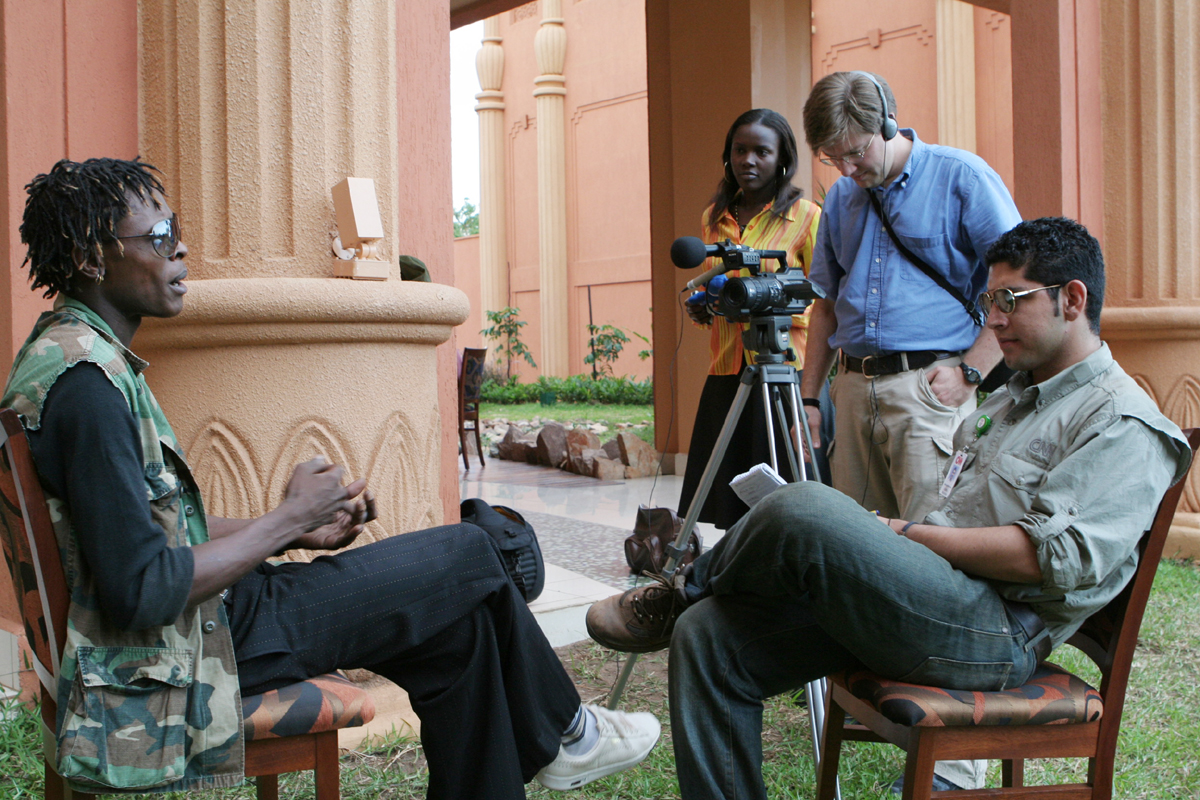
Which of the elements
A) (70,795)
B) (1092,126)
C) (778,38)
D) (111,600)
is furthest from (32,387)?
(778,38)

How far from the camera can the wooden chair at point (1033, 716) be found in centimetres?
175

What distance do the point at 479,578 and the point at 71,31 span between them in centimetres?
222

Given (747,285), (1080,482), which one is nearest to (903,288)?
(747,285)

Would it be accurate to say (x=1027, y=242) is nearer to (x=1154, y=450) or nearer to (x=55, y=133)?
(x=1154, y=450)

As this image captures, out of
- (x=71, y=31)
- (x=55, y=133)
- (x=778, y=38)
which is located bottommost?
(x=55, y=133)

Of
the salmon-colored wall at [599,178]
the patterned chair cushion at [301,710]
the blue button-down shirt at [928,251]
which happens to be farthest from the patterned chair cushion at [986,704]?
the salmon-colored wall at [599,178]

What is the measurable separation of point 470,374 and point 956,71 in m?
8.18

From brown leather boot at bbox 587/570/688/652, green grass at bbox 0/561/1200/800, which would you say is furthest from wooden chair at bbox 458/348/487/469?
brown leather boot at bbox 587/570/688/652

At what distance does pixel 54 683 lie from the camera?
1.61 m

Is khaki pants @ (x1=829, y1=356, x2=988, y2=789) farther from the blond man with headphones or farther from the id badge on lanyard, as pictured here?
the id badge on lanyard

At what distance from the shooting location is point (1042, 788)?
5.99 feet

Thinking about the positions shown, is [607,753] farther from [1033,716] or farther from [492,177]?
[492,177]

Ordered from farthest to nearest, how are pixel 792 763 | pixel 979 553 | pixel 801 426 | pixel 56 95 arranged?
pixel 56 95 < pixel 792 763 < pixel 801 426 < pixel 979 553

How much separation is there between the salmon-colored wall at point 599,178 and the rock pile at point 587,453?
8.52m
